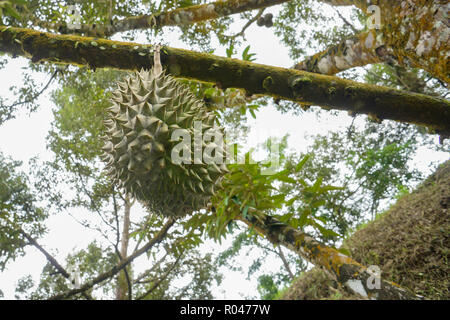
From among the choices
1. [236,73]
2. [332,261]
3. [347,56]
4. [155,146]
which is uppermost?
[347,56]

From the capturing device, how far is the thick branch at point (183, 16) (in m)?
3.65

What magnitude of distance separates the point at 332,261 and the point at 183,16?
3480 millimetres

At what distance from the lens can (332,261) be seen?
2.04m

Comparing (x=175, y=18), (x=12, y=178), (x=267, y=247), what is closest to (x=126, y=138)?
(x=175, y=18)

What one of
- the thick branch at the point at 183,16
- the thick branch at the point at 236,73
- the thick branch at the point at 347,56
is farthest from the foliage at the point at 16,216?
the thick branch at the point at 347,56

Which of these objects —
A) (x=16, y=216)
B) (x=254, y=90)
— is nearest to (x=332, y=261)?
(x=254, y=90)

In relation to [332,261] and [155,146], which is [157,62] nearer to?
[155,146]

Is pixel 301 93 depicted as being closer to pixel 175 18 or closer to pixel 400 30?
pixel 400 30

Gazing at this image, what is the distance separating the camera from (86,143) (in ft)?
18.6

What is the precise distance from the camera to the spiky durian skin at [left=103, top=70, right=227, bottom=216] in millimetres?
1511

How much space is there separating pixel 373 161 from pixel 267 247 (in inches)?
179

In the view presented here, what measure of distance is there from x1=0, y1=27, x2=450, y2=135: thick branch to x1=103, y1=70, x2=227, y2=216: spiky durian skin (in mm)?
179

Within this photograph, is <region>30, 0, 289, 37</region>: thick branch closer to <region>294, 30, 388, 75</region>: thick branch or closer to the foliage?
<region>294, 30, 388, 75</region>: thick branch

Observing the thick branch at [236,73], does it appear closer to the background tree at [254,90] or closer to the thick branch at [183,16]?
the background tree at [254,90]
